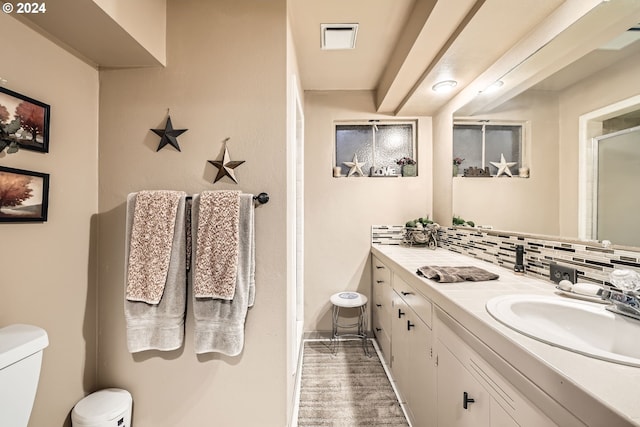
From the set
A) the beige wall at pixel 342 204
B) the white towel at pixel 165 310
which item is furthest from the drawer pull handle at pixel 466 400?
the beige wall at pixel 342 204

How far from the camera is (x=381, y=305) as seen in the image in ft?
7.35

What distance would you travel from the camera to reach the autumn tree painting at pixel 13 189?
950 mm

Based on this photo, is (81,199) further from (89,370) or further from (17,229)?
(89,370)

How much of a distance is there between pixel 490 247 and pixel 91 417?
2.33 meters

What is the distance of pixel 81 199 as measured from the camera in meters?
1.26

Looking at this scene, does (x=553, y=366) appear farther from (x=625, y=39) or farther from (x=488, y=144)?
(x=488, y=144)

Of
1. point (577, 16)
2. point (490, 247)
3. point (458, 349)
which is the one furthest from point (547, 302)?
point (577, 16)

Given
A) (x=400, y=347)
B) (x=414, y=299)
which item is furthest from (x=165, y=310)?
(x=400, y=347)

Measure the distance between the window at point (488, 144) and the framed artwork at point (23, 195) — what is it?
239 centimetres

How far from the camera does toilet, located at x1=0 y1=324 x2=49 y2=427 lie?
0.78 metres

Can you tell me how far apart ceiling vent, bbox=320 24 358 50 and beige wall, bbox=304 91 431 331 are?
0.72 m

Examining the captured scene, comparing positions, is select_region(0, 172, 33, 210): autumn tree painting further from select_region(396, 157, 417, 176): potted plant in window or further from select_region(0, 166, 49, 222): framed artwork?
select_region(396, 157, 417, 176): potted plant in window

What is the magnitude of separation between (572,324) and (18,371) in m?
1.88

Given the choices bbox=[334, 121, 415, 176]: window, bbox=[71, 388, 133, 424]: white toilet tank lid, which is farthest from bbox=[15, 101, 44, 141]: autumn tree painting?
bbox=[334, 121, 415, 176]: window
